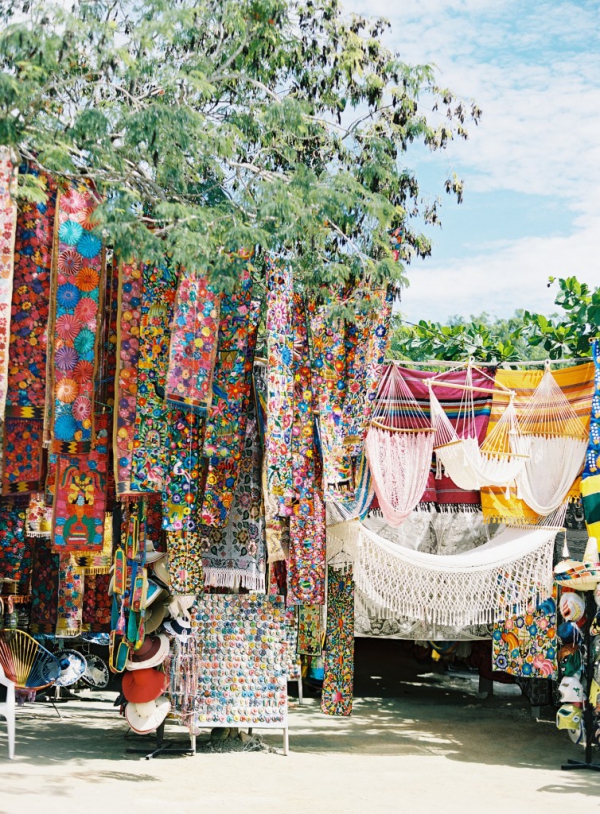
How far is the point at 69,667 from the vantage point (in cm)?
673

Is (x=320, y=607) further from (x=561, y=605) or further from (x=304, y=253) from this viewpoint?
(x=304, y=253)

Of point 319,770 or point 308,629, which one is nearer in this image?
point 319,770

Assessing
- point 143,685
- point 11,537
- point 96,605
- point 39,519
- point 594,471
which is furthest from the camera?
point 96,605

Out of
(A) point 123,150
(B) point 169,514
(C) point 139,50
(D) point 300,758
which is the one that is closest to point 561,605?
Answer: (D) point 300,758

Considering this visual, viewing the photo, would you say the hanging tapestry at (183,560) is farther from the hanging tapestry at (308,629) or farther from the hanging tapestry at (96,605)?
the hanging tapestry at (96,605)

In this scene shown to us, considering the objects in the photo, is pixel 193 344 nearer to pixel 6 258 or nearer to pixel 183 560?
pixel 6 258

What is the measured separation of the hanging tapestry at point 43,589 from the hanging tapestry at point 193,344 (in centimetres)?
262

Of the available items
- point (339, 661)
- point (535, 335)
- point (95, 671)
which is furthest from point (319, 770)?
point (535, 335)

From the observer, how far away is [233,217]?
456 cm

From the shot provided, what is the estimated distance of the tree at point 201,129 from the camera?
4.25 meters

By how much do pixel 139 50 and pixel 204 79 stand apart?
21.8 inches

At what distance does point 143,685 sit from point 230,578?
70 centimetres

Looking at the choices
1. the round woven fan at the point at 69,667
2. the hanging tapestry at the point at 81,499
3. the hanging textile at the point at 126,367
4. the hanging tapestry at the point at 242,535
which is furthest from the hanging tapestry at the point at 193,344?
the round woven fan at the point at 69,667

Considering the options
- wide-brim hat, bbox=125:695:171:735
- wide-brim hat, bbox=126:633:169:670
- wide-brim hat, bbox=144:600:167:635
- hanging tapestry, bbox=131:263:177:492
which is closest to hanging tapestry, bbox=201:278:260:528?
hanging tapestry, bbox=131:263:177:492
